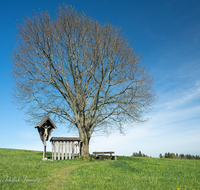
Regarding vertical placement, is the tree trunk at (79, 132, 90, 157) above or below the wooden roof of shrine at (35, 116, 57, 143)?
below

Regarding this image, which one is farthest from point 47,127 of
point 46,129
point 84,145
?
point 84,145

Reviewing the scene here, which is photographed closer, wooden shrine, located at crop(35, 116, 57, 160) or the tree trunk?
wooden shrine, located at crop(35, 116, 57, 160)

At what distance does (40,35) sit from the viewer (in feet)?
54.6

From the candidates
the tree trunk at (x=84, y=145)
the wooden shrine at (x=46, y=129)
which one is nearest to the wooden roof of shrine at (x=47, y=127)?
the wooden shrine at (x=46, y=129)

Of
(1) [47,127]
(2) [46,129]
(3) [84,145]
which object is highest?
(1) [47,127]

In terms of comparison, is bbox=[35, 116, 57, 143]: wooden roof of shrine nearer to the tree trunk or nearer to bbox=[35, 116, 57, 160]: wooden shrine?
bbox=[35, 116, 57, 160]: wooden shrine

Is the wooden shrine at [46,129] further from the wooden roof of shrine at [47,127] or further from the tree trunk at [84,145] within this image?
the tree trunk at [84,145]

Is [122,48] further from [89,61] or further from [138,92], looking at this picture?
[138,92]

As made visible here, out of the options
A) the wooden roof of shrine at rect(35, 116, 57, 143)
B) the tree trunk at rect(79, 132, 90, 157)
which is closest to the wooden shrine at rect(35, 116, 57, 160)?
the wooden roof of shrine at rect(35, 116, 57, 143)

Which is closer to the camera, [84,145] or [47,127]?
[47,127]

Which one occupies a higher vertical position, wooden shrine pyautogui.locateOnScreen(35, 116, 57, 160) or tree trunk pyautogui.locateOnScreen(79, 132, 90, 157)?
wooden shrine pyautogui.locateOnScreen(35, 116, 57, 160)

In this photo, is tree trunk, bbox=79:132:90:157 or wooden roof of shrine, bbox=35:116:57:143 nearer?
wooden roof of shrine, bbox=35:116:57:143

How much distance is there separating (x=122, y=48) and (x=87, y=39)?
3495mm

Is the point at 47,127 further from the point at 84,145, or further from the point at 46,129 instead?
the point at 84,145
